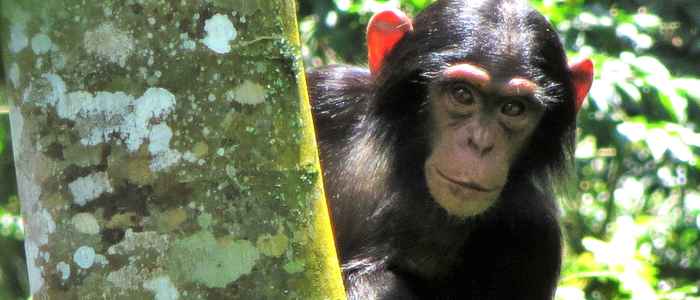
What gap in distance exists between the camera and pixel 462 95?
5031 mm

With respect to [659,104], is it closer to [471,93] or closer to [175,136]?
[471,93]

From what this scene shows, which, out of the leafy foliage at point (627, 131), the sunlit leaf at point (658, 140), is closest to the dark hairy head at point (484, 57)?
the leafy foliage at point (627, 131)

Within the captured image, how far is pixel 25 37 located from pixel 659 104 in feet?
18.0

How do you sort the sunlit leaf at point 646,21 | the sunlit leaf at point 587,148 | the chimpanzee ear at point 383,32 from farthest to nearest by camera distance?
the sunlit leaf at point 587,148, the sunlit leaf at point 646,21, the chimpanzee ear at point 383,32

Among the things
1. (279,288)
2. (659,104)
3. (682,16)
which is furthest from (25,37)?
(682,16)

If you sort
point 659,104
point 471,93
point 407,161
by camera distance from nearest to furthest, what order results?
point 471,93 < point 407,161 < point 659,104

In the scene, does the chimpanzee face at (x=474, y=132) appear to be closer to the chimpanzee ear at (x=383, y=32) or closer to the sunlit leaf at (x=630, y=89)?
the chimpanzee ear at (x=383, y=32)

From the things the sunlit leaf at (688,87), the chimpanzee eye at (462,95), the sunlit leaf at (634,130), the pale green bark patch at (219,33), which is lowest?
the sunlit leaf at (634,130)

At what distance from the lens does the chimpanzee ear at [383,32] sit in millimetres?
5215

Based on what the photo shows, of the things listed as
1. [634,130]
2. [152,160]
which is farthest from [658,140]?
[152,160]

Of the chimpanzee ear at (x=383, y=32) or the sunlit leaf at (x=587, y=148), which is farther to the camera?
the sunlit leaf at (x=587, y=148)

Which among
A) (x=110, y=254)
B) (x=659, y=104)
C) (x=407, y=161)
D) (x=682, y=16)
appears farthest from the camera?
(x=682, y=16)

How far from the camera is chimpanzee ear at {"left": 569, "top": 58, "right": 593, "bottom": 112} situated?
5270mm

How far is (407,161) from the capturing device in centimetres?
536
